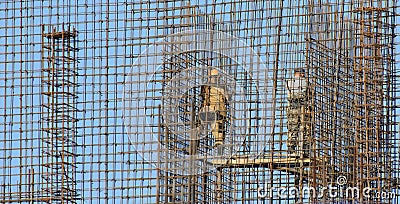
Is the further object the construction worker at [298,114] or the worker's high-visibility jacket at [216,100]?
the worker's high-visibility jacket at [216,100]

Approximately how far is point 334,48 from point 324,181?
302 centimetres

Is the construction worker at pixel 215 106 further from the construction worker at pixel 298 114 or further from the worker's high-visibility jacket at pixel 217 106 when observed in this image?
the construction worker at pixel 298 114

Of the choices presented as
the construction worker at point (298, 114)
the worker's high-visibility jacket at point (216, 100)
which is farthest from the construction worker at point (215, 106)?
the construction worker at point (298, 114)

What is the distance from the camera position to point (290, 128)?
30.8 m

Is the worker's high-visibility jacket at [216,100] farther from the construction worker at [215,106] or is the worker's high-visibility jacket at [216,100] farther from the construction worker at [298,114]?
the construction worker at [298,114]

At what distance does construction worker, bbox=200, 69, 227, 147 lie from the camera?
30.9 metres

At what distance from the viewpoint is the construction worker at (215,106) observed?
1217 inches

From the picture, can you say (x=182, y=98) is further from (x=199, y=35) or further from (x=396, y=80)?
(x=396, y=80)

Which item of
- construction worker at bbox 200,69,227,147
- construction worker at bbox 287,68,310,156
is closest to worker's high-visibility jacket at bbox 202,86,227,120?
construction worker at bbox 200,69,227,147

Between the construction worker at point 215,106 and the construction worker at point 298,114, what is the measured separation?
4.60 feet

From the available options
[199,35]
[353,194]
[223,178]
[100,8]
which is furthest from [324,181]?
[100,8]

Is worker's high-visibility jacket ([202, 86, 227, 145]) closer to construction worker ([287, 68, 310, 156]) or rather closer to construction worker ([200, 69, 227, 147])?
construction worker ([200, 69, 227, 147])

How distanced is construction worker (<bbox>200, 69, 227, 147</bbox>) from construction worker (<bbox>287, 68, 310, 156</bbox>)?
55.2 inches

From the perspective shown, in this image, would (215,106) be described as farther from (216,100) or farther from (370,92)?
(370,92)
